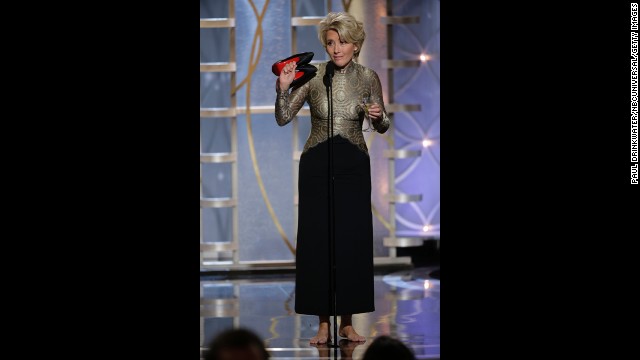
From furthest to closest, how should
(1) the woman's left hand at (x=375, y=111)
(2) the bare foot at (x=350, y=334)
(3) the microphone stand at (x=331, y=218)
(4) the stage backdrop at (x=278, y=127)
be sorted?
(4) the stage backdrop at (x=278, y=127) → (2) the bare foot at (x=350, y=334) → (1) the woman's left hand at (x=375, y=111) → (3) the microphone stand at (x=331, y=218)

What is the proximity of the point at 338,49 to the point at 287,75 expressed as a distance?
256 millimetres

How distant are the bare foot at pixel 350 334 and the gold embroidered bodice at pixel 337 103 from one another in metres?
0.82

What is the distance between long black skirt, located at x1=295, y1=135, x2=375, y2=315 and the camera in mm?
4074

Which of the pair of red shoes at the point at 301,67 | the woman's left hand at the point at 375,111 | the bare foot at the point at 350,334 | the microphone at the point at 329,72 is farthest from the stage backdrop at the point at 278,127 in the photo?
the microphone at the point at 329,72

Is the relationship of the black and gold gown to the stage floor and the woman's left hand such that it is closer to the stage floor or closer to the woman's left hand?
the woman's left hand

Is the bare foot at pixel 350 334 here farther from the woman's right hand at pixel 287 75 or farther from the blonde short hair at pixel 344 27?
the blonde short hair at pixel 344 27

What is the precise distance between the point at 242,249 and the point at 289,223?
16.8 inches

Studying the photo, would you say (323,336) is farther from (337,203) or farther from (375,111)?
(375,111)

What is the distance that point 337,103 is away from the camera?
4.07m

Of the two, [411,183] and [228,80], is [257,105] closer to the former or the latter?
[228,80]

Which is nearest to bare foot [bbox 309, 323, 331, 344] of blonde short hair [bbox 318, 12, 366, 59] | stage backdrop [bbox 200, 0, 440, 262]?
blonde short hair [bbox 318, 12, 366, 59]

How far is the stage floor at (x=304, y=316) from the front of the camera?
410 centimetres
